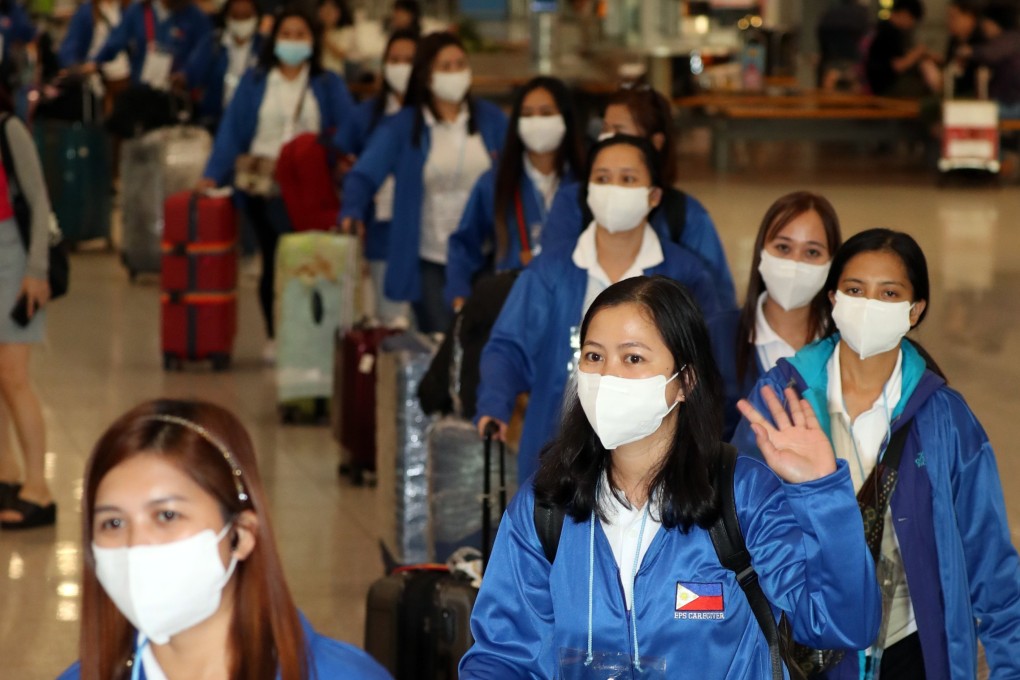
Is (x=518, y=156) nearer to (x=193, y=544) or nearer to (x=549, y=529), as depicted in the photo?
(x=549, y=529)

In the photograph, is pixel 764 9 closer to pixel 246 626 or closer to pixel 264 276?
pixel 264 276

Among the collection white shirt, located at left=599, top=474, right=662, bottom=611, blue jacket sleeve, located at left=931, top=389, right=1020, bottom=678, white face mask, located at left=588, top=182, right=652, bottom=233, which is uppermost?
white face mask, located at left=588, top=182, right=652, bottom=233

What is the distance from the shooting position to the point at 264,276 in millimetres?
9320

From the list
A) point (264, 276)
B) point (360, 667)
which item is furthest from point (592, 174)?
point (264, 276)

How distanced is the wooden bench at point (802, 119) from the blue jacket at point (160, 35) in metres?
6.42

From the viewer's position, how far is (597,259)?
4.78 metres

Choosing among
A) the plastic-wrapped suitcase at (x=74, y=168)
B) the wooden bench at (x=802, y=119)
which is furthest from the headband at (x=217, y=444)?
the wooden bench at (x=802, y=119)

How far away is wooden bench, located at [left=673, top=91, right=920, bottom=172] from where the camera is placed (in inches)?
725

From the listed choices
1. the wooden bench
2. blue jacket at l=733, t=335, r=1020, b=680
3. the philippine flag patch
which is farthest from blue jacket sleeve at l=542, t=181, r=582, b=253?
the wooden bench

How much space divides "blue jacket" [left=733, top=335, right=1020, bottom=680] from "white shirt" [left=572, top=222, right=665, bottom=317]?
1.04m

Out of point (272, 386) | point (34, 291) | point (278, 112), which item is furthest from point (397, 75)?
point (34, 291)

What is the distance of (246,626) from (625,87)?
166 inches

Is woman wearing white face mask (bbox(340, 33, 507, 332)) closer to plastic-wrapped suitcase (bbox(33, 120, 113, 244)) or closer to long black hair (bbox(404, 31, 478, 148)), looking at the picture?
long black hair (bbox(404, 31, 478, 148))

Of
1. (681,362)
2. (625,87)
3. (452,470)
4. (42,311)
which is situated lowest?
(452,470)
